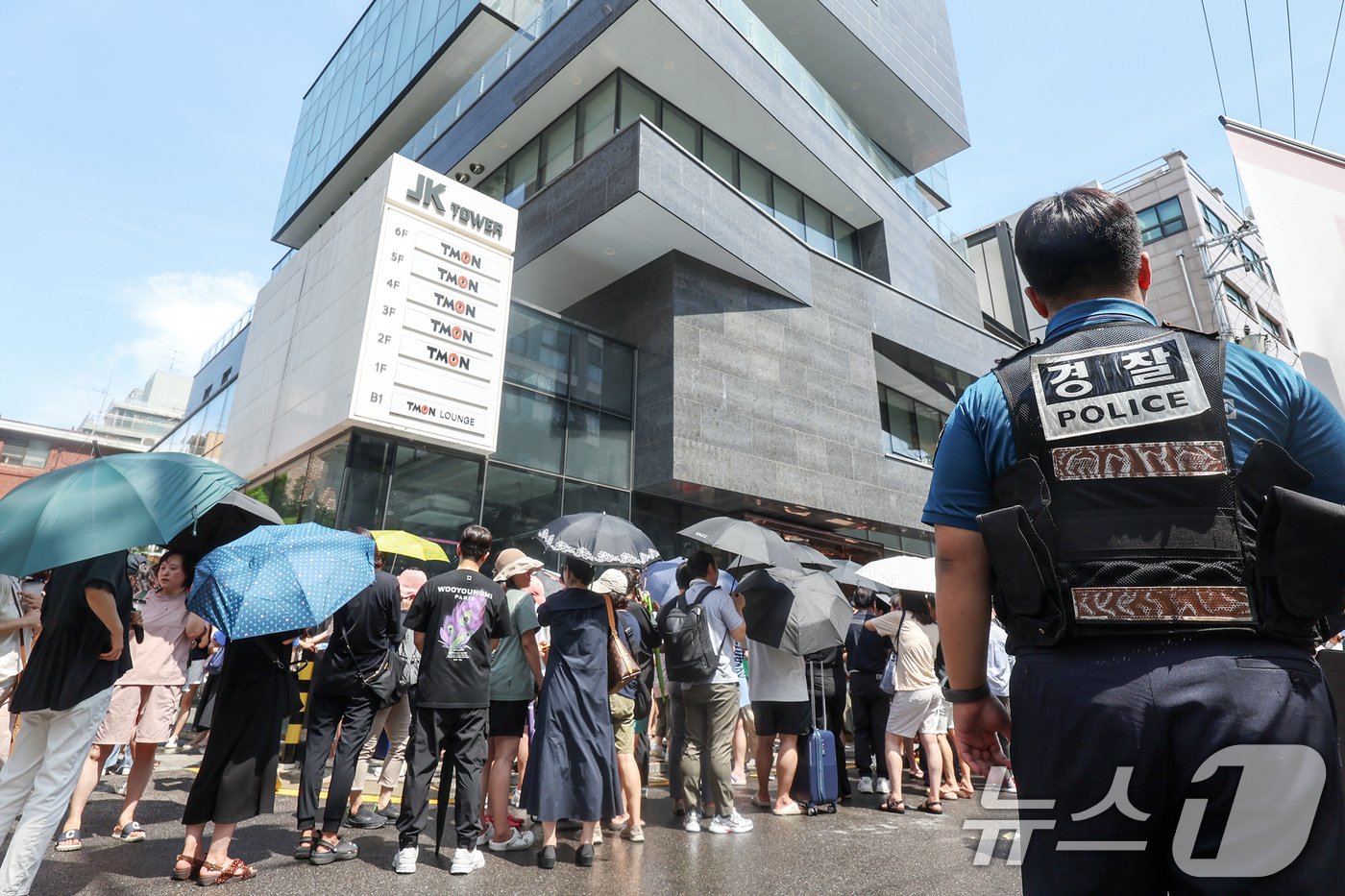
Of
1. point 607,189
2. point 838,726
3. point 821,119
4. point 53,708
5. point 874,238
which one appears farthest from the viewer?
point 874,238

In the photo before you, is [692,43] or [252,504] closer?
[252,504]

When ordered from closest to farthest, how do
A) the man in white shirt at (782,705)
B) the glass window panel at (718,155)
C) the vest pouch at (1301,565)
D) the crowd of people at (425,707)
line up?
1. the vest pouch at (1301,565)
2. the crowd of people at (425,707)
3. the man in white shirt at (782,705)
4. the glass window panel at (718,155)

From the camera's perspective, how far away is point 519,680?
5.47 m

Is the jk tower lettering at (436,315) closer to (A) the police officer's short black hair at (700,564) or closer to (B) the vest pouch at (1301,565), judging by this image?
(A) the police officer's short black hair at (700,564)

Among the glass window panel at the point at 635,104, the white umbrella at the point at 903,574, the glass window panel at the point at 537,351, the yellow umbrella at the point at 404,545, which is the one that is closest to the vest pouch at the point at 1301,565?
the white umbrella at the point at 903,574

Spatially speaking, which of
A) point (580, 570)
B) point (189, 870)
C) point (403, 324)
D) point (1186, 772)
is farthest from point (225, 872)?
point (403, 324)

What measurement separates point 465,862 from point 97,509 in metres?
2.93

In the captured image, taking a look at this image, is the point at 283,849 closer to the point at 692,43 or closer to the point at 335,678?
the point at 335,678

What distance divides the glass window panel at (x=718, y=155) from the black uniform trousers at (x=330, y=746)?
49.6 feet

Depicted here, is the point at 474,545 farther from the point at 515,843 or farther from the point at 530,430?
the point at 530,430

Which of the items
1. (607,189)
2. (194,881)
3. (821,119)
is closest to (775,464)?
(607,189)

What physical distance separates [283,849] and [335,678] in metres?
1.26

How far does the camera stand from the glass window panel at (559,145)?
54.1ft

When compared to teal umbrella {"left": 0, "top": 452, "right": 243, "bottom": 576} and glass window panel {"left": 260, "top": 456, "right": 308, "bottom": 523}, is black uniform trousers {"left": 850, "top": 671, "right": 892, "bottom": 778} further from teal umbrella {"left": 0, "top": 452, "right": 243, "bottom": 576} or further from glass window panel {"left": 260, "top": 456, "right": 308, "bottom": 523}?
glass window panel {"left": 260, "top": 456, "right": 308, "bottom": 523}
